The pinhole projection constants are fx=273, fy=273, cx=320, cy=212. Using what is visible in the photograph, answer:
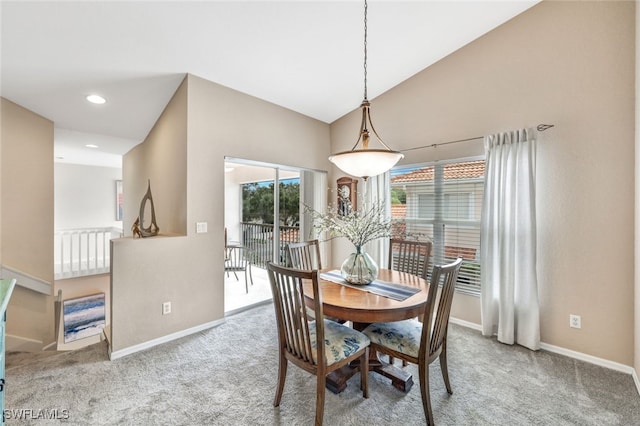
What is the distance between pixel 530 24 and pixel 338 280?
310cm

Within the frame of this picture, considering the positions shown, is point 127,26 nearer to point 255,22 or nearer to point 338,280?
A: point 255,22

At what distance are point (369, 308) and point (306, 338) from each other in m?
0.43

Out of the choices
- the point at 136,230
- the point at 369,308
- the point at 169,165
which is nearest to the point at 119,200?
the point at 169,165

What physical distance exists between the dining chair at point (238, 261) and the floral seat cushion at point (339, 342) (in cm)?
194

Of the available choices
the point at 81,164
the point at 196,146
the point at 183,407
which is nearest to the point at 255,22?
the point at 196,146

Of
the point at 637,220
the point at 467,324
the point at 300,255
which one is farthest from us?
the point at 467,324

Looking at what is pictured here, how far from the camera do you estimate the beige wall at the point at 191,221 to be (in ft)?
8.43

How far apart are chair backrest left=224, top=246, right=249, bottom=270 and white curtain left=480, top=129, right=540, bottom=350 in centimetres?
290

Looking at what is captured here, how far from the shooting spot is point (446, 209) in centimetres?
Answer: 329

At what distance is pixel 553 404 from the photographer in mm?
1884

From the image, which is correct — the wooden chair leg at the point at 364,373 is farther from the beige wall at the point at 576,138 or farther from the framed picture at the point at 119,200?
the framed picture at the point at 119,200

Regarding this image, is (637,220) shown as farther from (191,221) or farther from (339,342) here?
(191,221)

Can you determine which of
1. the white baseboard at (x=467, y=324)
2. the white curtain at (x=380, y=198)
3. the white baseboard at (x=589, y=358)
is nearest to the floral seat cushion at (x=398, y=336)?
the white baseboard at (x=467, y=324)

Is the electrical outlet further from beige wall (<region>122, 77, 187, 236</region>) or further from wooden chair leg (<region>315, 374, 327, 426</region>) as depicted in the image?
beige wall (<region>122, 77, 187, 236</region>)
